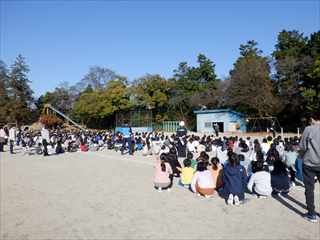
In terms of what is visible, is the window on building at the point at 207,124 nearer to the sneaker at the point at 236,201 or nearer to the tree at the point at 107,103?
the tree at the point at 107,103

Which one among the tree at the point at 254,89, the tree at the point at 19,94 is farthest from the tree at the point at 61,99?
the tree at the point at 254,89

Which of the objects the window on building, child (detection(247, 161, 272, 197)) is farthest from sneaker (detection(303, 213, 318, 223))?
the window on building

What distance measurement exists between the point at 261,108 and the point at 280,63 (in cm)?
513

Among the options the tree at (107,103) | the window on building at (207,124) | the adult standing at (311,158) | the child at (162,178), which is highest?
the tree at (107,103)

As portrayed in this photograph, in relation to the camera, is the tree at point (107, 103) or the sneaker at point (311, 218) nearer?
the sneaker at point (311, 218)

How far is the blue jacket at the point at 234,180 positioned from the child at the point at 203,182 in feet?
1.05

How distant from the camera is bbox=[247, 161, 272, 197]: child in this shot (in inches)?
255

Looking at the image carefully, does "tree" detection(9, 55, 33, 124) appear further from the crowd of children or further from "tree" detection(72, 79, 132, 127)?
the crowd of children

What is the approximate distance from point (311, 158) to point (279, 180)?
202cm

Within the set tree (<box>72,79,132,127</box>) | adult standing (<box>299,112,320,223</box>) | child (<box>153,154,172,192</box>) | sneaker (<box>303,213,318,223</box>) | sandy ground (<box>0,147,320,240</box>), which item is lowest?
sandy ground (<box>0,147,320,240</box>)

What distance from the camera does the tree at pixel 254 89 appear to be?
106ft

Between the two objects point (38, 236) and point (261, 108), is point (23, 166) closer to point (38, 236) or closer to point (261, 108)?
point (38, 236)

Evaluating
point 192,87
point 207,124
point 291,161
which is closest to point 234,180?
point 291,161

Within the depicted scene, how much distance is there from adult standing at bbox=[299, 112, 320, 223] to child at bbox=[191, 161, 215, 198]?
2160 millimetres
